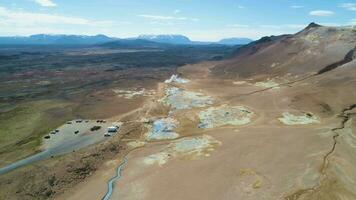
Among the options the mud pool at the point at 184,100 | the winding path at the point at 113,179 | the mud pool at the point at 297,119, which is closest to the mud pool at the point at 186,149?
the winding path at the point at 113,179

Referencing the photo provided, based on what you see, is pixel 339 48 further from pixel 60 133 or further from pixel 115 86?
pixel 60 133

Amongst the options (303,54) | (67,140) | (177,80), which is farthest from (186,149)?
(303,54)

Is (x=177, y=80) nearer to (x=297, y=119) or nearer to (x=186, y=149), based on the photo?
(x=297, y=119)

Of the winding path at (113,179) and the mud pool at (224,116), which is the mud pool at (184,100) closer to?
the mud pool at (224,116)

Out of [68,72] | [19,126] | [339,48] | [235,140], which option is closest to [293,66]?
[339,48]

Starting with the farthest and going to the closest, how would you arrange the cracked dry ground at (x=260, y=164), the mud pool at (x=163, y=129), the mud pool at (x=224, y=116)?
the mud pool at (x=224, y=116), the mud pool at (x=163, y=129), the cracked dry ground at (x=260, y=164)

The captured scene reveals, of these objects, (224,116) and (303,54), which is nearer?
(224,116)
